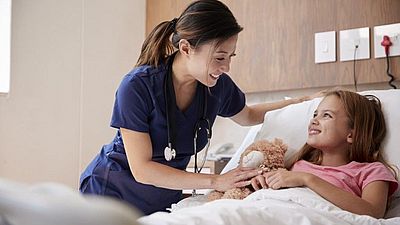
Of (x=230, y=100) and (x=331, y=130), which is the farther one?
(x=230, y=100)

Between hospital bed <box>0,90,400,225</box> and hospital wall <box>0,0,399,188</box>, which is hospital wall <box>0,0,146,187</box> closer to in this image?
hospital wall <box>0,0,399,188</box>

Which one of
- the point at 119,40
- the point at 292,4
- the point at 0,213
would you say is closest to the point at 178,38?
the point at 292,4

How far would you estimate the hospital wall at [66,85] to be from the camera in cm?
249

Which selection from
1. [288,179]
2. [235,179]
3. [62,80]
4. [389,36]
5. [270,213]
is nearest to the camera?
[270,213]

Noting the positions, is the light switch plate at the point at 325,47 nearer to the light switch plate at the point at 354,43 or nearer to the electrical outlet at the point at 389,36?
the light switch plate at the point at 354,43

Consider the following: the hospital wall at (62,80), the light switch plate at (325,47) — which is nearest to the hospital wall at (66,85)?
the hospital wall at (62,80)

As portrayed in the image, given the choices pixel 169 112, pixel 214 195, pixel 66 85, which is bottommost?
pixel 214 195

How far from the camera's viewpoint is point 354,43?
215cm

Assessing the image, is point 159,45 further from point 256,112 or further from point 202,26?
point 256,112

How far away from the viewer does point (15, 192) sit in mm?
407

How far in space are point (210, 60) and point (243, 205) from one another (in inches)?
24.0

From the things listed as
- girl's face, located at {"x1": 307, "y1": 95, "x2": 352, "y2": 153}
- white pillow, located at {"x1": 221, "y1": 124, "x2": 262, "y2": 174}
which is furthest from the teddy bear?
white pillow, located at {"x1": 221, "y1": 124, "x2": 262, "y2": 174}

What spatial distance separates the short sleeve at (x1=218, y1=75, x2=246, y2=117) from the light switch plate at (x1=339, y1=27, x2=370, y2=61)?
570 mm

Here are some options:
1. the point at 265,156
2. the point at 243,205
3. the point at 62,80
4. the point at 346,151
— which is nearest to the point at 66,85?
the point at 62,80
